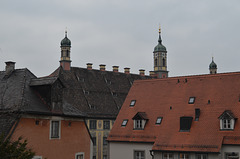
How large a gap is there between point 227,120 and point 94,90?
28101 millimetres

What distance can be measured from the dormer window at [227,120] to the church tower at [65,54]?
3240cm

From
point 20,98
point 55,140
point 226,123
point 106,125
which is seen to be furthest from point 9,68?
point 106,125

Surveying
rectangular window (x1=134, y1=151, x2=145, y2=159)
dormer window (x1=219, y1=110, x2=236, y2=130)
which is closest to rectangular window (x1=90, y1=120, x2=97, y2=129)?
rectangular window (x1=134, y1=151, x2=145, y2=159)

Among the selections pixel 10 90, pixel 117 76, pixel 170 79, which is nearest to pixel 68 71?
pixel 117 76

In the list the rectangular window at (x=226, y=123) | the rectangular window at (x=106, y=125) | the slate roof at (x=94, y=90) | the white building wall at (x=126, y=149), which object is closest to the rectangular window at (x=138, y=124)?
the white building wall at (x=126, y=149)

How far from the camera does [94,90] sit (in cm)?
5262

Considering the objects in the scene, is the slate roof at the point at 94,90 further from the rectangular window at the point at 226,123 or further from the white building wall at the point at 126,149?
the rectangular window at the point at 226,123

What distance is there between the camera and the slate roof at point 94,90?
4906 cm

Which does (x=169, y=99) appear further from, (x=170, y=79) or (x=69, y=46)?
(x=69, y=46)

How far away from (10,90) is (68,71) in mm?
30977

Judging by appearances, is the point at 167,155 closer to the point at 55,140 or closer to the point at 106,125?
the point at 55,140

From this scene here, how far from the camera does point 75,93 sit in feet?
163

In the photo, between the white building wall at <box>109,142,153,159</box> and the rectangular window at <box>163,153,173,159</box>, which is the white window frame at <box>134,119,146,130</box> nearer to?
the white building wall at <box>109,142,153,159</box>

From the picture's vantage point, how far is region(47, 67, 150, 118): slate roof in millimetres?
49062
